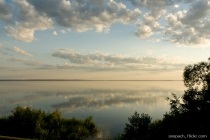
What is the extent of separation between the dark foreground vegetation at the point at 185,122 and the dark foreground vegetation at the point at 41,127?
7.20m

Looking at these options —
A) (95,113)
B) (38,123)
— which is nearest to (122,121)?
(95,113)

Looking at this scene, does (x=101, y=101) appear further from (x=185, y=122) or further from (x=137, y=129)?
(x=185, y=122)

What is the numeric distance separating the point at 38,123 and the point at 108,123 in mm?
16529

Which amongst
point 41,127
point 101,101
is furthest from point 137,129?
point 101,101

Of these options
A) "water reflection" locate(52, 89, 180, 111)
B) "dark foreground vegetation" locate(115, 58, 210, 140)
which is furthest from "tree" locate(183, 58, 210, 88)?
"water reflection" locate(52, 89, 180, 111)

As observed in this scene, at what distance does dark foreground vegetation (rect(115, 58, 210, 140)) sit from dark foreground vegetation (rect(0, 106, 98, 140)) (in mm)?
7201

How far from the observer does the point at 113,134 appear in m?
47.3

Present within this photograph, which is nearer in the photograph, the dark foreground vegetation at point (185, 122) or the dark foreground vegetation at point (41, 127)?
the dark foreground vegetation at point (185, 122)

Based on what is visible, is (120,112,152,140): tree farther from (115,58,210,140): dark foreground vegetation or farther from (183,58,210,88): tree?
(183,58,210,88): tree

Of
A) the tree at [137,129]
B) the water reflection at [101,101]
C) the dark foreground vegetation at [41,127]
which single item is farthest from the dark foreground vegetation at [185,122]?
the water reflection at [101,101]

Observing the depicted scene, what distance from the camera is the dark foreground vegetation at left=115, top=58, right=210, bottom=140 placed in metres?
33.1

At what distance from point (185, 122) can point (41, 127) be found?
869 inches

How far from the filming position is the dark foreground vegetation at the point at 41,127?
42.4 meters

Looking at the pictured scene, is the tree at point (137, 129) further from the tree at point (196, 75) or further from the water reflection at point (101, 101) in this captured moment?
the water reflection at point (101, 101)
